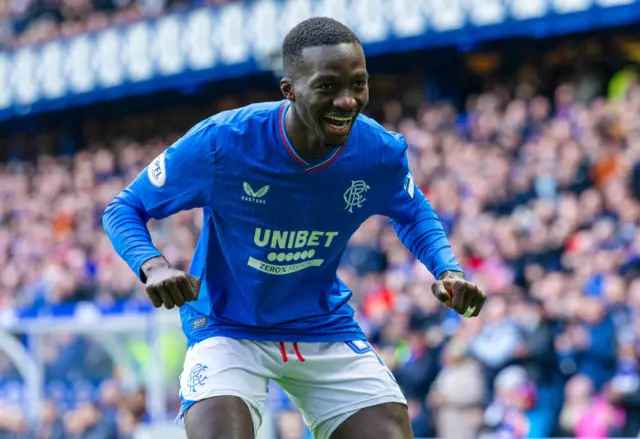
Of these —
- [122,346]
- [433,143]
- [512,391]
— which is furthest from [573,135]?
[122,346]

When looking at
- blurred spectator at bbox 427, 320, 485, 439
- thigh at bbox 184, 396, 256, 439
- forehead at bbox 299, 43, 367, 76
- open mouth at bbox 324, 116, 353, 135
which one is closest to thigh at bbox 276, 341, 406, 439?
thigh at bbox 184, 396, 256, 439

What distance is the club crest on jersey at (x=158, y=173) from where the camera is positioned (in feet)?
14.2

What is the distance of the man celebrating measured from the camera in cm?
421

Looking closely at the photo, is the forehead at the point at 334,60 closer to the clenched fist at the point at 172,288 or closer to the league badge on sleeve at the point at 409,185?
the league badge on sleeve at the point at 409,185

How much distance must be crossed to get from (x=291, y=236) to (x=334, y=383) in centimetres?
64

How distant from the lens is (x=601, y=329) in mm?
9359

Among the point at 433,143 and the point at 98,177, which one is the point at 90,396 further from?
the point at 98,177

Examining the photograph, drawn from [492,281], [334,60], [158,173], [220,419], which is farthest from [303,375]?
[492,281]

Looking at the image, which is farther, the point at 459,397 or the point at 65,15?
the point at 65,15

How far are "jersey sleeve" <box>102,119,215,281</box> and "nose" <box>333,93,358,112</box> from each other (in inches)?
21.8

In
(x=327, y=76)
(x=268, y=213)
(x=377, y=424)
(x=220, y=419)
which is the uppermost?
(x=327, y=76)

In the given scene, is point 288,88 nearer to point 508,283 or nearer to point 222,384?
point 222,384

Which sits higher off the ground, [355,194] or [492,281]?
[355,194]

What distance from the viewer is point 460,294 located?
4234 millimetres
